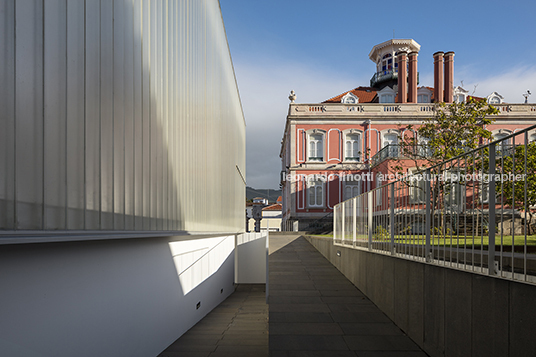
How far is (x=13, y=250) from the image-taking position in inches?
132

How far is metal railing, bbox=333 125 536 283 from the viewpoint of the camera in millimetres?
3266

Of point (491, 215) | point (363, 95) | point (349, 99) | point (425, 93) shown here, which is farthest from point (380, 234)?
point (363, 95)

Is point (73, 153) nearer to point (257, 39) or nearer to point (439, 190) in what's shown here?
point (439, 190)

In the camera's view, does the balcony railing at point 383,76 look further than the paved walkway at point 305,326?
Yes

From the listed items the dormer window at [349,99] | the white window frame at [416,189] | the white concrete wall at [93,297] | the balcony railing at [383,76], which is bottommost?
the white concrete wall at [93,297]

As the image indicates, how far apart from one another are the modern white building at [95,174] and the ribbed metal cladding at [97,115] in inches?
0.6

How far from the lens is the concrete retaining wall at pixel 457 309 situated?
10.0ft

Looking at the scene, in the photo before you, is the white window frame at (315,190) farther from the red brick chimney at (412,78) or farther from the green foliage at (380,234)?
the green foliage at (380,234)

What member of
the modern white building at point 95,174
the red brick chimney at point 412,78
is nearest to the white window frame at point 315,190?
the red brick chimney at point 412,78

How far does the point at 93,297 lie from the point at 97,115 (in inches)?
82.7

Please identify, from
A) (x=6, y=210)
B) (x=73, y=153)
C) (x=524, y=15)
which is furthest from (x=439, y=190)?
(x=524, y=15)

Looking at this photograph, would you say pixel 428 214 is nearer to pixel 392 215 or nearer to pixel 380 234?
pixel 392 215

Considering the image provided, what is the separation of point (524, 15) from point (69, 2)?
22780mm

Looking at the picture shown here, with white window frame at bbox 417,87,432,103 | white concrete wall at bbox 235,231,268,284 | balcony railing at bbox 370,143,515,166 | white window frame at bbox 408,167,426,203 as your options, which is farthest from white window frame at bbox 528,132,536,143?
white window frame at bbox 417,87,432,103
